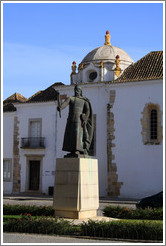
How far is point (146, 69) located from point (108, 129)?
466 cm

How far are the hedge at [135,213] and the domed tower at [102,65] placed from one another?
1536cm

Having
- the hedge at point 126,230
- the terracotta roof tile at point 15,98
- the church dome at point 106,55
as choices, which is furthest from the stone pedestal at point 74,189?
the terracotta roof tile at point 15,98

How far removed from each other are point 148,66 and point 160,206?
1399 centimetres

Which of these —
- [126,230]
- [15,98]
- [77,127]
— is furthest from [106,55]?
[126,230]

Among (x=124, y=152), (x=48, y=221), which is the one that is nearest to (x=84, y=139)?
(x=48, y=221)

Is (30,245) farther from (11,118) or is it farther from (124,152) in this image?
(11,118)

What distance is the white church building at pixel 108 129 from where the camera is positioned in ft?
88.2

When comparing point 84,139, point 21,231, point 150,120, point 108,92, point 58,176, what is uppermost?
point 108,92

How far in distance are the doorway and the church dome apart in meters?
8.22

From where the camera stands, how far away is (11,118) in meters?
33.0

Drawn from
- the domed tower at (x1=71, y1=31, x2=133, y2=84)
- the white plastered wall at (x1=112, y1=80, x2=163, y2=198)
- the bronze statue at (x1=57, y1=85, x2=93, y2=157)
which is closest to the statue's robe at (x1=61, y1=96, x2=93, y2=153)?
the bronze statue at (x1=57, y1=85, x2=93, y2=157)

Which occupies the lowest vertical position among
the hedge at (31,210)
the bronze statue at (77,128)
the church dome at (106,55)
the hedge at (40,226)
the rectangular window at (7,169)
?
the hedge at (31,210)

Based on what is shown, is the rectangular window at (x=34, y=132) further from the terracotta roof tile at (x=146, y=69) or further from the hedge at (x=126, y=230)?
the hedge at (x=126, y=230)

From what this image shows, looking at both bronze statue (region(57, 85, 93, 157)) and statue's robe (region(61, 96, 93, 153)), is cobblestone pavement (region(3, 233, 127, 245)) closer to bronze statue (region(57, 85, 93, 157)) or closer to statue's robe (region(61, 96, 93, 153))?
bronze statue (region(57, 85, 93, 157))
